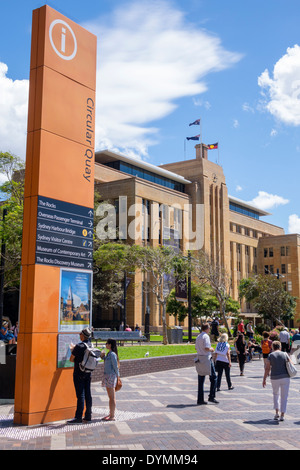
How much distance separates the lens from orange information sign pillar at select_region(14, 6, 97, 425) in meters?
9.06

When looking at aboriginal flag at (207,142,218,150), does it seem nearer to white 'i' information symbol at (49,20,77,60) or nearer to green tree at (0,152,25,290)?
green tree at (0,152,25,290)

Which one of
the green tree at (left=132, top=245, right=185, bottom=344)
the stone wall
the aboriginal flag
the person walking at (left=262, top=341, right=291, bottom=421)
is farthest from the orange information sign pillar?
the aboriginal flag

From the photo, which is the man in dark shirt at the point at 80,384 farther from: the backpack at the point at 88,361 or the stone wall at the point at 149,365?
the stone wall at the point at 149,365

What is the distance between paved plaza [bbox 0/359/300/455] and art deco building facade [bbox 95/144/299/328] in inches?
1158

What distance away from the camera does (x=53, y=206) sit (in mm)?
9789

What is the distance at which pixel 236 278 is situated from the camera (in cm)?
7506

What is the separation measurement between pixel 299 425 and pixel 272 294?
133ft

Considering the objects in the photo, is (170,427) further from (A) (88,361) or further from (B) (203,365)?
(B) (203,365)

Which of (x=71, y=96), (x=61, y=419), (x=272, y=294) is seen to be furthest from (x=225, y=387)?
(x=272, y=294)

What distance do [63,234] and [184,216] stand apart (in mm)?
50456

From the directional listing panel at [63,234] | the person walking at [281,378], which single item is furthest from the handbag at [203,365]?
the directional listing panel at [63,234]

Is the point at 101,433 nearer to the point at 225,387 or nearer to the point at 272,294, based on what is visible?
the point at 225,387

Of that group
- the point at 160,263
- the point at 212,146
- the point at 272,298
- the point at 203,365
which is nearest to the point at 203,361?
the point at 203,365
